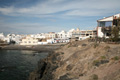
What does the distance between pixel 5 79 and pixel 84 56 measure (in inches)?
763

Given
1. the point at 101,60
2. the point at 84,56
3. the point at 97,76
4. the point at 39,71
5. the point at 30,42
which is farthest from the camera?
the point at 30,42

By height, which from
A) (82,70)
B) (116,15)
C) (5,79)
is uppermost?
(116,15)

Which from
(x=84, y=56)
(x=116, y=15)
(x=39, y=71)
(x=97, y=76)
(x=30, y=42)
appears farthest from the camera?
(x=30, y=42)

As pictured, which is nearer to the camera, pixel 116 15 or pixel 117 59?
pixel 117 59

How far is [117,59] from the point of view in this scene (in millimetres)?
12703

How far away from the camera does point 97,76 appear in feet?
35.8

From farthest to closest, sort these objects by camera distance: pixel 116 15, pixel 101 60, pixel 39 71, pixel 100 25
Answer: pixel 100 25, pixel 116 15, pixel 39 71, pixel 101 60

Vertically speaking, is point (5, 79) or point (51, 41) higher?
point (51, 41)

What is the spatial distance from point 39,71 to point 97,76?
14627 mm

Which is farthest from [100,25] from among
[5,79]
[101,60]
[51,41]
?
[51,41]

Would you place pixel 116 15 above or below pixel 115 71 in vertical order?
above

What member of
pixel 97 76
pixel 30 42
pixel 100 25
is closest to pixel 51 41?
pixel 30 42

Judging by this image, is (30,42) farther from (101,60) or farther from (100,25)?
(101,60)

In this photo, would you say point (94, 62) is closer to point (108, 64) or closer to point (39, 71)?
point (108, 64)
